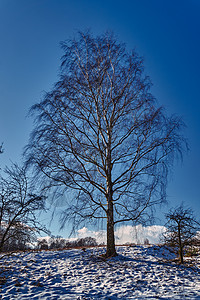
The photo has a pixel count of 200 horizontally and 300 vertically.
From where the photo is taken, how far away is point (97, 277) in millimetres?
5488

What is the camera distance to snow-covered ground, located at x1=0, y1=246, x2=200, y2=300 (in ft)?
14.8

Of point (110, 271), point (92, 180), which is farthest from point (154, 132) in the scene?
point (110, 271)

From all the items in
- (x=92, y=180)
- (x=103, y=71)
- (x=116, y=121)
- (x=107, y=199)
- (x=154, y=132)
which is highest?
(x=103, y=71)

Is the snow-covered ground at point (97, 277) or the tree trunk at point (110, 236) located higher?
the tree trunk at point (110, 236)

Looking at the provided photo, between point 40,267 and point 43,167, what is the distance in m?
3.46

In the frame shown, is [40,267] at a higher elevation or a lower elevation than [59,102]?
lower

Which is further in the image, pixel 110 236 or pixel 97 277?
pixel 110 236

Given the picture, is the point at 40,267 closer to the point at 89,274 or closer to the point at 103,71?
the point at 89,274

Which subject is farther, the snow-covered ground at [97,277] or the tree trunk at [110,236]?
the tree trunk at [110,236]

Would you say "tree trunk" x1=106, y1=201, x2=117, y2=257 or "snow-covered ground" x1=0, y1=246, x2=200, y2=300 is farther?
"tree trunk" x1=106, y1=201, x2=117, y2=257

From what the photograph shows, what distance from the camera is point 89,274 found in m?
5.75

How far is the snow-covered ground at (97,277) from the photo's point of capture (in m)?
4.50

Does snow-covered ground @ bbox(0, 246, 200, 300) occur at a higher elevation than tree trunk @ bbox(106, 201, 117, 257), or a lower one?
lower

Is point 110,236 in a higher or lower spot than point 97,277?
higher
